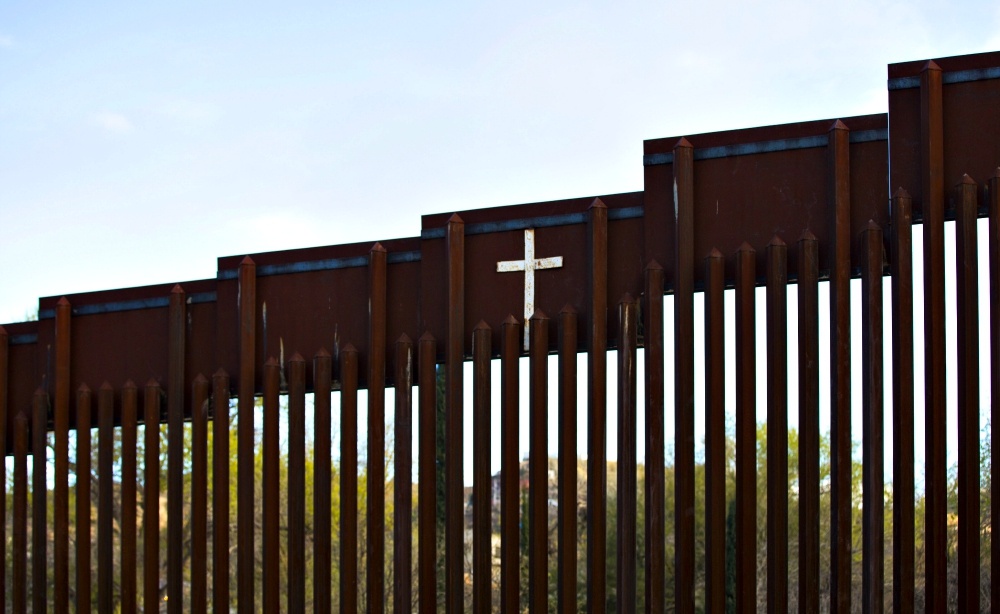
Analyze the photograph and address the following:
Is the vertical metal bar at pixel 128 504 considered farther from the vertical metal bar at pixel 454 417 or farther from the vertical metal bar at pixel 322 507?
the vertical metal bar at pixel 454 417

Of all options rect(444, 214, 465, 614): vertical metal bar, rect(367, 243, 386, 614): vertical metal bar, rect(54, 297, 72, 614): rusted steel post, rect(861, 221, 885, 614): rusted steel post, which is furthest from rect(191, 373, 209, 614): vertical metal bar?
rect(861, 221, 885, 614): rusted steel post

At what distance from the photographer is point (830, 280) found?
271 inches

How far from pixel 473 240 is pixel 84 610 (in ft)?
12.3

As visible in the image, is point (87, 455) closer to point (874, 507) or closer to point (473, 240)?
point (473, 240)

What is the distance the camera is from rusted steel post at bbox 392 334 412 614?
7512 mm

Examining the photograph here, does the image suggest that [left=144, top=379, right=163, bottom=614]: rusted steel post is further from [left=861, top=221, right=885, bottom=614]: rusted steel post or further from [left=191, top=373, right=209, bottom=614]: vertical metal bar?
[left=861, top=221, right=885, bottom=614]: rusted steel post

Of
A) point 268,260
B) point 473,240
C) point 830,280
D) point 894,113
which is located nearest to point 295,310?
point 268,260

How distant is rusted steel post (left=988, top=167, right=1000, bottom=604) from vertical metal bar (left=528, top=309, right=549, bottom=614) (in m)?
2.50

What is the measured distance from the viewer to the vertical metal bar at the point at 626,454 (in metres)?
6.87

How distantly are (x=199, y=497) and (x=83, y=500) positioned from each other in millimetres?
946

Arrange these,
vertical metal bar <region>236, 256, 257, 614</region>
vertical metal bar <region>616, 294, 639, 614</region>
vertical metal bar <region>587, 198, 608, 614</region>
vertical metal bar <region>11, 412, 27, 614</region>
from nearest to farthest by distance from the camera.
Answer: vertical metal bar <region>616, 294, 639, 614</region> → vertical metal bar <region>587, 198, 608, 614</region> → vertical metal bar <region>236, 256, 257, 614</region> → vertical metal bar <region>11, 412, 27, 614</region>

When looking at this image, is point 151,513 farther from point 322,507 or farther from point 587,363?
point 587,363

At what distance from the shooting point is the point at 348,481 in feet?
25.3

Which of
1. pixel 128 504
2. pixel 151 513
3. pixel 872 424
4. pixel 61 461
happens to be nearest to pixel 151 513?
pixel 151 513
